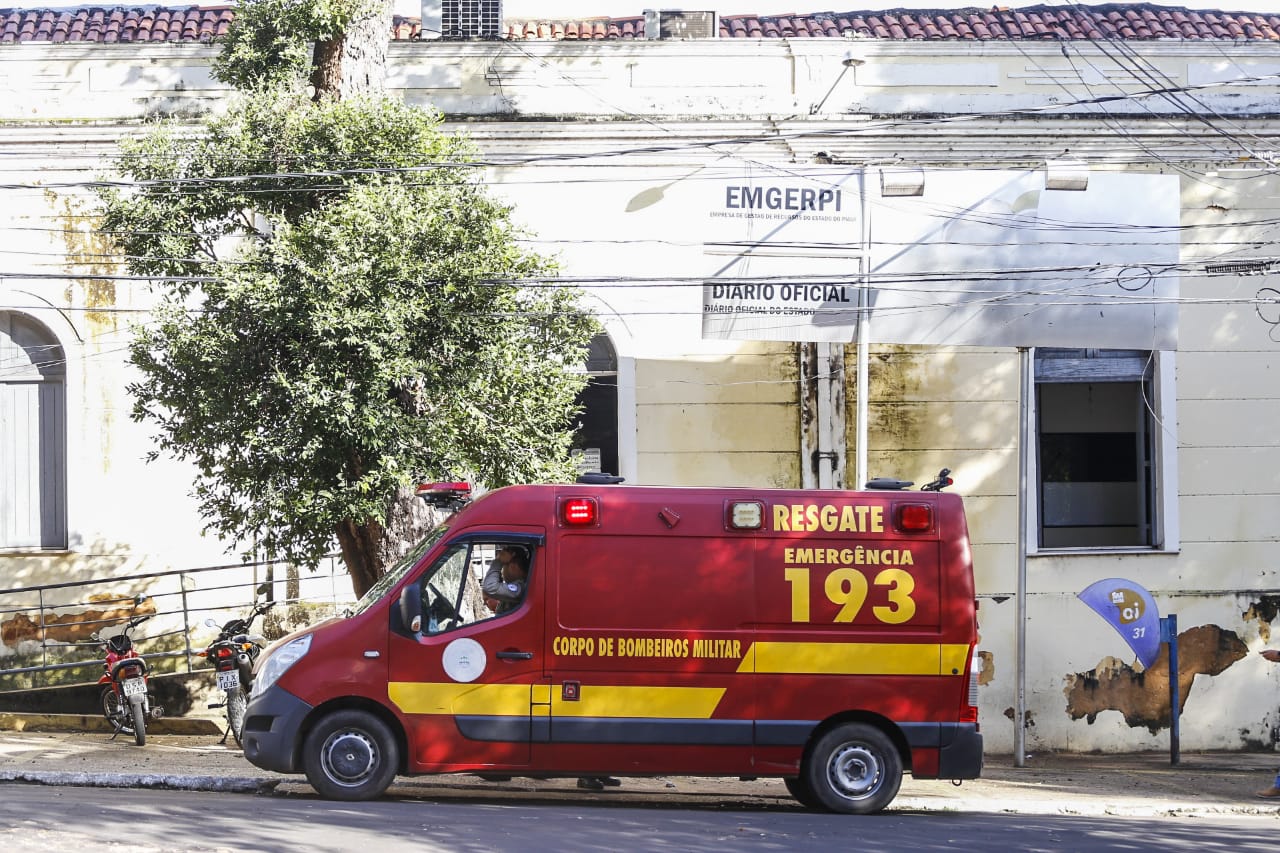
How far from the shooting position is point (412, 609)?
9156 millimetres

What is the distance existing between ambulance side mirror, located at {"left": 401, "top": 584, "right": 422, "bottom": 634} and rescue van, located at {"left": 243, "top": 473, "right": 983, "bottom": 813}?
11 mm

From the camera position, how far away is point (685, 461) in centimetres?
1473

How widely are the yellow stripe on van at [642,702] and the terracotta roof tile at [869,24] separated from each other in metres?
8.74

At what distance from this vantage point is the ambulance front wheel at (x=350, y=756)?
29.8 ft

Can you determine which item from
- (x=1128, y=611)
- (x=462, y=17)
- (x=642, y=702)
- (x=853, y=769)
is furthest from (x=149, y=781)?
(x=1128, y=611)

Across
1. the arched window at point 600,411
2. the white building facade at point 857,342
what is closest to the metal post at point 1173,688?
the white building facade at point 857,342

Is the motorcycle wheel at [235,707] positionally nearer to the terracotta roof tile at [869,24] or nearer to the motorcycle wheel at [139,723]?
the motorcycle wheel at [139,723]

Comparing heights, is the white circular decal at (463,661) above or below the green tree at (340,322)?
below

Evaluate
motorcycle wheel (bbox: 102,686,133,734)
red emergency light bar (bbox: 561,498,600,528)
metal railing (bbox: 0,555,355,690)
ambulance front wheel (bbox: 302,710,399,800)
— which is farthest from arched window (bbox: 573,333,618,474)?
ambulance front wheel (bbox: 302,710,399,800)

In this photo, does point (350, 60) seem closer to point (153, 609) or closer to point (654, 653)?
point (654, 653)

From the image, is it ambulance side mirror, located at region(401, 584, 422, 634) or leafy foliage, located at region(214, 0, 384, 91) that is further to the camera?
leafy foliage, located at region(214, 0, 384, 91)

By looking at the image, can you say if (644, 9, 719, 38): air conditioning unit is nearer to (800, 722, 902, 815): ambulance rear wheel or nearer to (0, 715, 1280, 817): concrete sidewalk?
(0, 715, 1280, 817): concrete sidewalk

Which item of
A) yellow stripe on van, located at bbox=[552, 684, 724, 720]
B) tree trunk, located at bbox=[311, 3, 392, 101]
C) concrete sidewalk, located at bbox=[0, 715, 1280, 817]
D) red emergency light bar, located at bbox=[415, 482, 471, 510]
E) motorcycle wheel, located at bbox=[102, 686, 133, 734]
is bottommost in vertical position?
concrete sidewalk, located at bbox=[0, 715, 1280, 817]

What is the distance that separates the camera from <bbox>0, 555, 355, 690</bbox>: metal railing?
46.7ft
